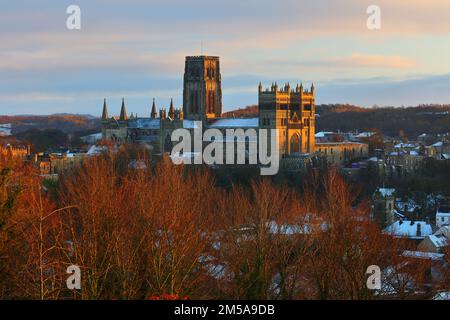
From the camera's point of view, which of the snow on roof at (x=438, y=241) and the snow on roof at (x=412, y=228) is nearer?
the snow on roof at (x=438, y=241)

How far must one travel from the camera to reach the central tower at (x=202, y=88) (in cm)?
9881

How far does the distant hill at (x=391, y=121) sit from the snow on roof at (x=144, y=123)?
60.0 meters

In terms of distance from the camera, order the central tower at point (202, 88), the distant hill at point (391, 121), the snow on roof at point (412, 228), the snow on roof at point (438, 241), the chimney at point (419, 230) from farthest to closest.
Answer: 1. the distant hill at point (391, 121)
2. the central tower at point (202, 88)
3. the chimney at point (419, 230)
4. the snow on roof at point (412, 228)
5. the snow on roof at point (438, 241)

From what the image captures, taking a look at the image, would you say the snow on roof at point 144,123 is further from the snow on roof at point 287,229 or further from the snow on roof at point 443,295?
the snow on roof at point 443,295

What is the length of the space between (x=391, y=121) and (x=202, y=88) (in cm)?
8747

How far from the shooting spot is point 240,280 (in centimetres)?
2203

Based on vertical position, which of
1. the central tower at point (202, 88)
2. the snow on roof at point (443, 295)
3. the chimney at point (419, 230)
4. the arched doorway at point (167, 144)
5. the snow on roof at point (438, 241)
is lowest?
the chimney at point (419, 230)

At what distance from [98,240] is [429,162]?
2393 inches

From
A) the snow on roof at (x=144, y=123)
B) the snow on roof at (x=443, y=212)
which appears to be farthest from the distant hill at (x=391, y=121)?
the snow on roof at (x=443, y=212)

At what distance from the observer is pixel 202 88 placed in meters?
98.8

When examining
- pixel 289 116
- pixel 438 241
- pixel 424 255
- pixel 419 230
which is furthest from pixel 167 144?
pixel 424 255

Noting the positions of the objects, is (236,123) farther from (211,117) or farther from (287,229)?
(287,229)

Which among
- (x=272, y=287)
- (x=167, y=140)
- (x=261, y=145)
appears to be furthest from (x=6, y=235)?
(x=167, y=140)
